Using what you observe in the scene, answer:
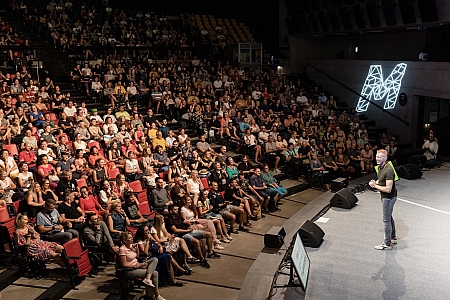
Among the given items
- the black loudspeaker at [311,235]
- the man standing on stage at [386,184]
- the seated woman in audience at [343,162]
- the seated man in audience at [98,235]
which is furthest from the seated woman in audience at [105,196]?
the seated woman in audience at [343,162]

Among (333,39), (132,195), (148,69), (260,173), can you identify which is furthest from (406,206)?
(333,39)

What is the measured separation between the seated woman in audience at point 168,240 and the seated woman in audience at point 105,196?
126cm

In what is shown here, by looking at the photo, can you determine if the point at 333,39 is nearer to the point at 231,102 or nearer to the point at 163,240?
the point at 231,102

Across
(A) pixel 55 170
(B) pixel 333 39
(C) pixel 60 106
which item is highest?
(B) pixel 333 39

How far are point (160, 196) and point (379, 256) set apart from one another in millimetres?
4036

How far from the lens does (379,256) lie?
20.2 ft

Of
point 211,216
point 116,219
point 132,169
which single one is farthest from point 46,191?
point 211,216

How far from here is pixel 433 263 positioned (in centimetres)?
594

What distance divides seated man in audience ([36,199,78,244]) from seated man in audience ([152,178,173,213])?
5.90 feet

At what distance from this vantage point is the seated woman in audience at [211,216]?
836 centimetres

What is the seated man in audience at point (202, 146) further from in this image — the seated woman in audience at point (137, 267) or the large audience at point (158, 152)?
the seated woman in audience at point (137, 267)

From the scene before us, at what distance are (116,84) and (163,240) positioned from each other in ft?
24.6

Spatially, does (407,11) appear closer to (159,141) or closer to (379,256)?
(159,141)

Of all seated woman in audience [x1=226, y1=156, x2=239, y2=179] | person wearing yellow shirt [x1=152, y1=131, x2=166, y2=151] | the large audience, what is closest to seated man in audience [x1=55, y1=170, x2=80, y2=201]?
the large audience
